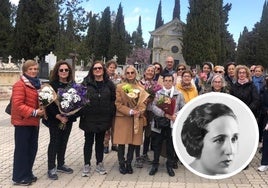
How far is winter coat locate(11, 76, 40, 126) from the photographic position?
6027 mm

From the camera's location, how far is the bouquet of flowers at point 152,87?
24.1ft

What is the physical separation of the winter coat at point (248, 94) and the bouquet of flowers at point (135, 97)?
5.58ft

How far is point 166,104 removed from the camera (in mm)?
6926

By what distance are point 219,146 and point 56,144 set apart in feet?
9.48

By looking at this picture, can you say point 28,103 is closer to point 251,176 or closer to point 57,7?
point 251,176

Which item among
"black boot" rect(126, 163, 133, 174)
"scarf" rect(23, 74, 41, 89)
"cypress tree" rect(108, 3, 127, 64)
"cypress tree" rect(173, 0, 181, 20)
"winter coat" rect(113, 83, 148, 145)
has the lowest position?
"black boot" rect(126, 163, 133, 174)

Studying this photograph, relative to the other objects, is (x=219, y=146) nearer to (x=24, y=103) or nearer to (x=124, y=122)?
(x=124, y=122)

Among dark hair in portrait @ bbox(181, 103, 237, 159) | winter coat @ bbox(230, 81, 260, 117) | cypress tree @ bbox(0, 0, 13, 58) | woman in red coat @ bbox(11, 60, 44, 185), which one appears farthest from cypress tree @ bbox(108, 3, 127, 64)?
dark hair in portrait @ bbox(181, 103, 237, 159)

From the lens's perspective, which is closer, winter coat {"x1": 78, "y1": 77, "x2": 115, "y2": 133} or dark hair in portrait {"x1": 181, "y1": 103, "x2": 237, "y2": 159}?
dark hair in portrait {"x1": 181, "y1": 103, "x2": 237, "y2": 159}

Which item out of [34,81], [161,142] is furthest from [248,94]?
[34,81]

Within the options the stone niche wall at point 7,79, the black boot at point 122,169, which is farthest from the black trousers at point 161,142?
the stone niche wall at point 7,79

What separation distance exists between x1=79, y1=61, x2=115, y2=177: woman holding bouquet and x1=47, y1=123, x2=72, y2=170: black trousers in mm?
356

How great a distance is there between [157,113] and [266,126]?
2.06m

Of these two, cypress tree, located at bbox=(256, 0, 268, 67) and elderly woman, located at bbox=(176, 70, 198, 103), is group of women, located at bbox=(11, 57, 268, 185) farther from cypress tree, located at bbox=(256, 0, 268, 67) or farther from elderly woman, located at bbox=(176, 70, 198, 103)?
cypress tree, located at bbox=(256, 0, 268, 67)
